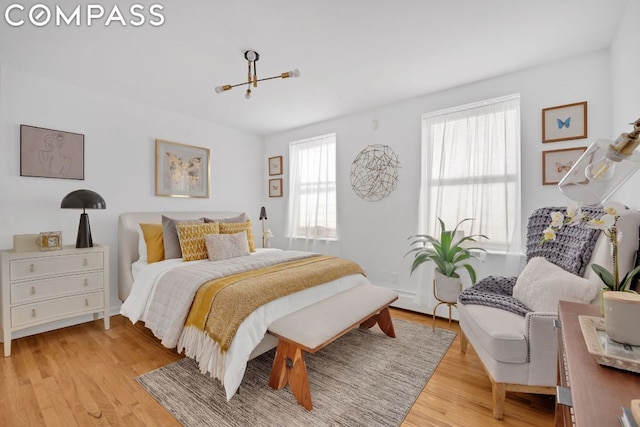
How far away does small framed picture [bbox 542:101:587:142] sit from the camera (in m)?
2.37

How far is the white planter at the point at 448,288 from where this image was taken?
261 centimetres

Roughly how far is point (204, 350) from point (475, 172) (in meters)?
2.87

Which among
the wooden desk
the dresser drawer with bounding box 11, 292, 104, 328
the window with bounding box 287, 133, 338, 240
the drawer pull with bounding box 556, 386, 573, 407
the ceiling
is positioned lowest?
the dresser drawer with bounding box 11, 292, 104, 328

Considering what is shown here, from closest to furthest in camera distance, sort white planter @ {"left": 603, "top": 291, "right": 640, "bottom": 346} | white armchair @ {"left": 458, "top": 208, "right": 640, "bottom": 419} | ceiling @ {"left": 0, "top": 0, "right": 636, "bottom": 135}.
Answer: white planter @ {"left": 603, "top": 291, "right": 640, "bottom": 346} < white armchair @ {"left": 458, "top": 208, "right": 640, "bottom": 419} < ceiling @ {"left": 0, "top": 0, "right": 636, "bottom": 135}

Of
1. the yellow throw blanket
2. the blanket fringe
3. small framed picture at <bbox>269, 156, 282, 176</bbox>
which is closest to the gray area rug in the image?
the blanket fringe

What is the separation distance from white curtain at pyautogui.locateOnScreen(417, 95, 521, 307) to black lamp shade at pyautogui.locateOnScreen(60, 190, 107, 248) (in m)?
3.28

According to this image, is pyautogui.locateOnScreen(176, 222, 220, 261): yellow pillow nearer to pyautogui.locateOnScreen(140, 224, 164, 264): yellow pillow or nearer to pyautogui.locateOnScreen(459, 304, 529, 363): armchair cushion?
pyautogui.locateOnScreen(140, 224, 164, 264): yellow pillow

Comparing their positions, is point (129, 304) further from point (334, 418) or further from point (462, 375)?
point (462, 375)

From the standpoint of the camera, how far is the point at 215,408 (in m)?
1.65

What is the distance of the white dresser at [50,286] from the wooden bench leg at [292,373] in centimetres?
201

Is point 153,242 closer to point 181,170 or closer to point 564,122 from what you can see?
point 181,170

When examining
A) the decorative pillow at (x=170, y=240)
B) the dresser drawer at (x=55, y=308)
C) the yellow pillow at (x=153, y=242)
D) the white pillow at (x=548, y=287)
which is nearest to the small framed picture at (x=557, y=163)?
the white pillow at (x=548, y=287)

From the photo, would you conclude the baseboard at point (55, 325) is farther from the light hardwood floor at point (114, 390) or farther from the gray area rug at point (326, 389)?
the gray area rug at point (326, 389)

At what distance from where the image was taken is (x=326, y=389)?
1831 millimetres
